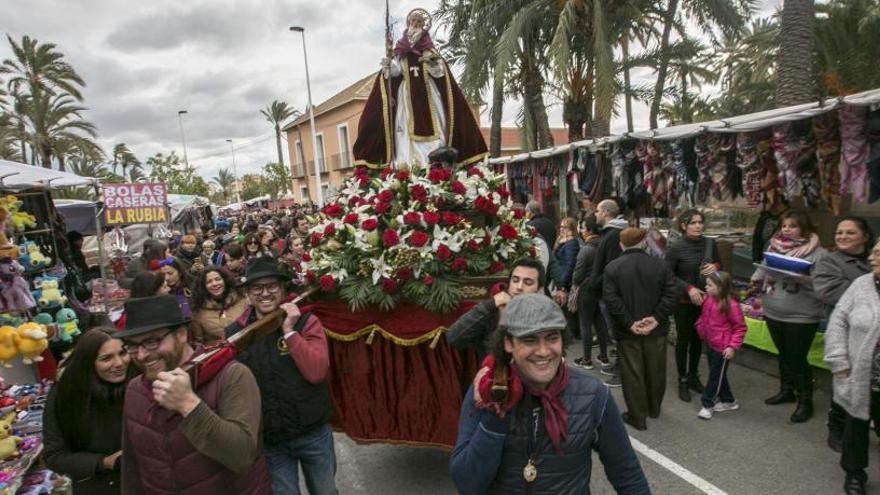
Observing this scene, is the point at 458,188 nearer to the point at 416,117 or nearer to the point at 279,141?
the point at 416,117

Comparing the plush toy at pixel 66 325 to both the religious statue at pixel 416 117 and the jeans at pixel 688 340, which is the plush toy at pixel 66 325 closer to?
the religious statue at pixel 416 117

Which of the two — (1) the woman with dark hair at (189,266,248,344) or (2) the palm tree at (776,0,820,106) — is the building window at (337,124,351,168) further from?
(1) the woman with dark hair at (189,266,248,344)

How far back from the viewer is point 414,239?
3.36 meters

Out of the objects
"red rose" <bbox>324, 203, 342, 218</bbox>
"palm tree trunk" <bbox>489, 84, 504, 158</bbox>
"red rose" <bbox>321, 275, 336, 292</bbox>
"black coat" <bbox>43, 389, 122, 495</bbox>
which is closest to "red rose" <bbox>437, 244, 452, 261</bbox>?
"red rose" <bbox>321, 275, 336, 292</bbox>

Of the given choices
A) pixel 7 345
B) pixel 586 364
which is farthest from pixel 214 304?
pixel 586 364

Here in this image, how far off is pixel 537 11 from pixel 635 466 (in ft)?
37.2

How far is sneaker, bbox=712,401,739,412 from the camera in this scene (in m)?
4.82

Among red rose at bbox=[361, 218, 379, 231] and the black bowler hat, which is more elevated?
red rose at bbox=[361, 218, 379, 231]

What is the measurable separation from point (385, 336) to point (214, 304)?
5.89 feet

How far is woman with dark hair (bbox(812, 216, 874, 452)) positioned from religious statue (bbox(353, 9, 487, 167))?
2.81m

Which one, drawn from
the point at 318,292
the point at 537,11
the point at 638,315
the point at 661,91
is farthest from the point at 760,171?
the point at 661,91

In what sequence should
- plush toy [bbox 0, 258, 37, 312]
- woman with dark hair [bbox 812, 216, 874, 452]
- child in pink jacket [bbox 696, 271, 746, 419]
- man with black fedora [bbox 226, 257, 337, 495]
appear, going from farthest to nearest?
plush toy [bbox 0, 258, 37, 312] < child in pink jacket [bbox 696, 271, 746, 419] < woman with dark hair [bbox 812, 216, 874, 452] < man with black fedora [bbox 226, 257, 337, 495]

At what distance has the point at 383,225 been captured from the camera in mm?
3652

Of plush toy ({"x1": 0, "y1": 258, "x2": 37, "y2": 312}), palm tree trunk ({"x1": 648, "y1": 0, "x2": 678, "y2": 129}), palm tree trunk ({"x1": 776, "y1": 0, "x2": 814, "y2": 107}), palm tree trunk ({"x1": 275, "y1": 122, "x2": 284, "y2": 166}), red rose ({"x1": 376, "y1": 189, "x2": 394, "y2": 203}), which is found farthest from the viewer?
palm tree trunk ({"x1": 275, "y1": 122, "x2": 284, "y2": 166})
